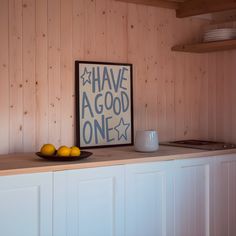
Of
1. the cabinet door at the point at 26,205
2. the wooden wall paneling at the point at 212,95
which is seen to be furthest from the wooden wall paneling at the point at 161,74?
the cabinet door at the point at 26,205

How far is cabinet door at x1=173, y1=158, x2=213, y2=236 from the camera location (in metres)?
2.67

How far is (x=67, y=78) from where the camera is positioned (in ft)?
9.19

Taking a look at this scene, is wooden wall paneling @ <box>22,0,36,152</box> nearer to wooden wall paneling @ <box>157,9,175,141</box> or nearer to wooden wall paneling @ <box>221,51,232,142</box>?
wooden wall paneling @ <box>157,9,175,141</box>

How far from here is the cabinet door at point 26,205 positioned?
79.9 inches

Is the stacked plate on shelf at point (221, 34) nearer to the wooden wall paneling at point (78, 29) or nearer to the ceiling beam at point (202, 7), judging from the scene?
the ceiling beam at point (202, 7)

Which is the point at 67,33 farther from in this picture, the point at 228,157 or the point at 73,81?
the point at 228,157

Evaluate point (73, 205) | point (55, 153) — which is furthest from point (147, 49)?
point (73, 205)

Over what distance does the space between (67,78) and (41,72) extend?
7.5 inches

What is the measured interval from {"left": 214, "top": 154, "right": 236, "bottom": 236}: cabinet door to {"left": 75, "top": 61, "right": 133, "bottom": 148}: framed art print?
26.6 inches

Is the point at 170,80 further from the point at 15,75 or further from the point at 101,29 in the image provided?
the point at 15,75

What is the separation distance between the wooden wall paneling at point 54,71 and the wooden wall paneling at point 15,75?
200 mm

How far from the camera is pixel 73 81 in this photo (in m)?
2.83

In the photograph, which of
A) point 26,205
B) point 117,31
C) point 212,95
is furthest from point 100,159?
point 212,95

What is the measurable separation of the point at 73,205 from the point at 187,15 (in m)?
1.78
